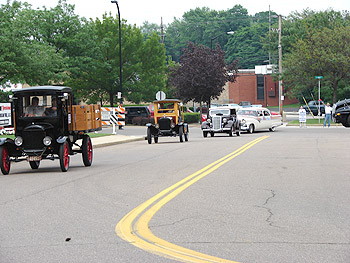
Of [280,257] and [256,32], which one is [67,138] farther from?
[256,32]

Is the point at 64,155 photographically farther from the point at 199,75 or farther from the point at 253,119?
the point at 199,75

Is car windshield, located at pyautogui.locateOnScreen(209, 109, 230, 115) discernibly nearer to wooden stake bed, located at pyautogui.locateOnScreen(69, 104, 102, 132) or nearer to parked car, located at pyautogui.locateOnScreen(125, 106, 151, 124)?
wooden stake bed, located at pyautogui.locateOnScreen(69, 104, 102, 132)

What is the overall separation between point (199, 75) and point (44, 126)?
3772cm

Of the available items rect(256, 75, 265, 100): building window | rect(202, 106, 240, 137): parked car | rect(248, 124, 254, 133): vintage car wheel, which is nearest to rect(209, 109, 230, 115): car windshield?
rect(202, 106, 240, 137): parked car

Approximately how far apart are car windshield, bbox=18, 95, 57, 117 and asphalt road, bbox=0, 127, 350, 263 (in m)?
1.67

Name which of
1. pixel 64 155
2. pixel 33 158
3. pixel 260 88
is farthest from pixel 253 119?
pixel 260 88

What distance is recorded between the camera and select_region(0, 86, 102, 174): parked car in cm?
1459

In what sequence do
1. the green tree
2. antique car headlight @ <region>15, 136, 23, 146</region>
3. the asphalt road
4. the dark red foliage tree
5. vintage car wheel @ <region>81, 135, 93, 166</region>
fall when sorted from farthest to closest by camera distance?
the dark red foliage tree, the green tree, vintage car wheel @ <region>81, 135, 93, 166</region>, antique car headlight @ <region>15, 136, 23, 146</region>, the asphalt road

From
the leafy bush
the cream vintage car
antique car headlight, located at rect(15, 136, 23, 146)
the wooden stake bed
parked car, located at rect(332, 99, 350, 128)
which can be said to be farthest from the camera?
the leafy bush

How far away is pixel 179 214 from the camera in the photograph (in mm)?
8312

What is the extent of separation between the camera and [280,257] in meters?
5.89

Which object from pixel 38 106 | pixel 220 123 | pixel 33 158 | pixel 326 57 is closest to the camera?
pixel 33 158

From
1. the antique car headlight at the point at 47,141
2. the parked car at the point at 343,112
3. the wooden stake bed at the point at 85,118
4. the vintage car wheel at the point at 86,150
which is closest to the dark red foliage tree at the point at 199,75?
the parked car at the point at 343,112

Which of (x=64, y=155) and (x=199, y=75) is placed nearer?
(x=64, y=155)
